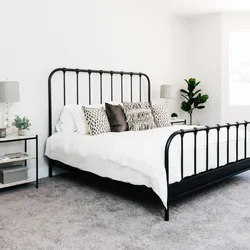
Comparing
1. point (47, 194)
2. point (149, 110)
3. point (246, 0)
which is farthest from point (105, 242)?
point (246, 0)

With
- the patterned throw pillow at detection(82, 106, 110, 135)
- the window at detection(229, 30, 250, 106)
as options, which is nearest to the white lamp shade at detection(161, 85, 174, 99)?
the window at detection(229, 30, 250, 106)

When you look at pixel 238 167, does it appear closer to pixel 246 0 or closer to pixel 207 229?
pixel 207 229

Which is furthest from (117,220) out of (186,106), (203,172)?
(186,106)

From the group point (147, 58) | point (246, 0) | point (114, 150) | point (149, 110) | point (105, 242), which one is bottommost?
point (105, 242)

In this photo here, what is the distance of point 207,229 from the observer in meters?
2.32

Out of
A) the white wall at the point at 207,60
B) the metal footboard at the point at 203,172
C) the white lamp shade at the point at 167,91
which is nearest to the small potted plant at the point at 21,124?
the metal footboard at the point at 203,172

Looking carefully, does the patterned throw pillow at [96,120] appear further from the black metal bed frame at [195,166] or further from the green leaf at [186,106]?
the green leaf at [186,106]

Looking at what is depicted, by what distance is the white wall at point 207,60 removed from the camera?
5.50m

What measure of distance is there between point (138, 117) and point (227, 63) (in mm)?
2520

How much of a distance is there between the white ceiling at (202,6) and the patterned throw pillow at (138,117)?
1.89 meters

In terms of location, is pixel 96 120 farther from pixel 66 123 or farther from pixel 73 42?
pixel 73 42

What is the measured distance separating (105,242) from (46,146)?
2.03 m

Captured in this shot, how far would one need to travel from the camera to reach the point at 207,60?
5.64 meters

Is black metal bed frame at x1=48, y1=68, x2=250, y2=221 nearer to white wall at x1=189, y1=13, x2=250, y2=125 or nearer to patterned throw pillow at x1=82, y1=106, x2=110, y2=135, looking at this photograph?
patterned throw pillow at x1=82, y1=106, x2=110, y2=135
